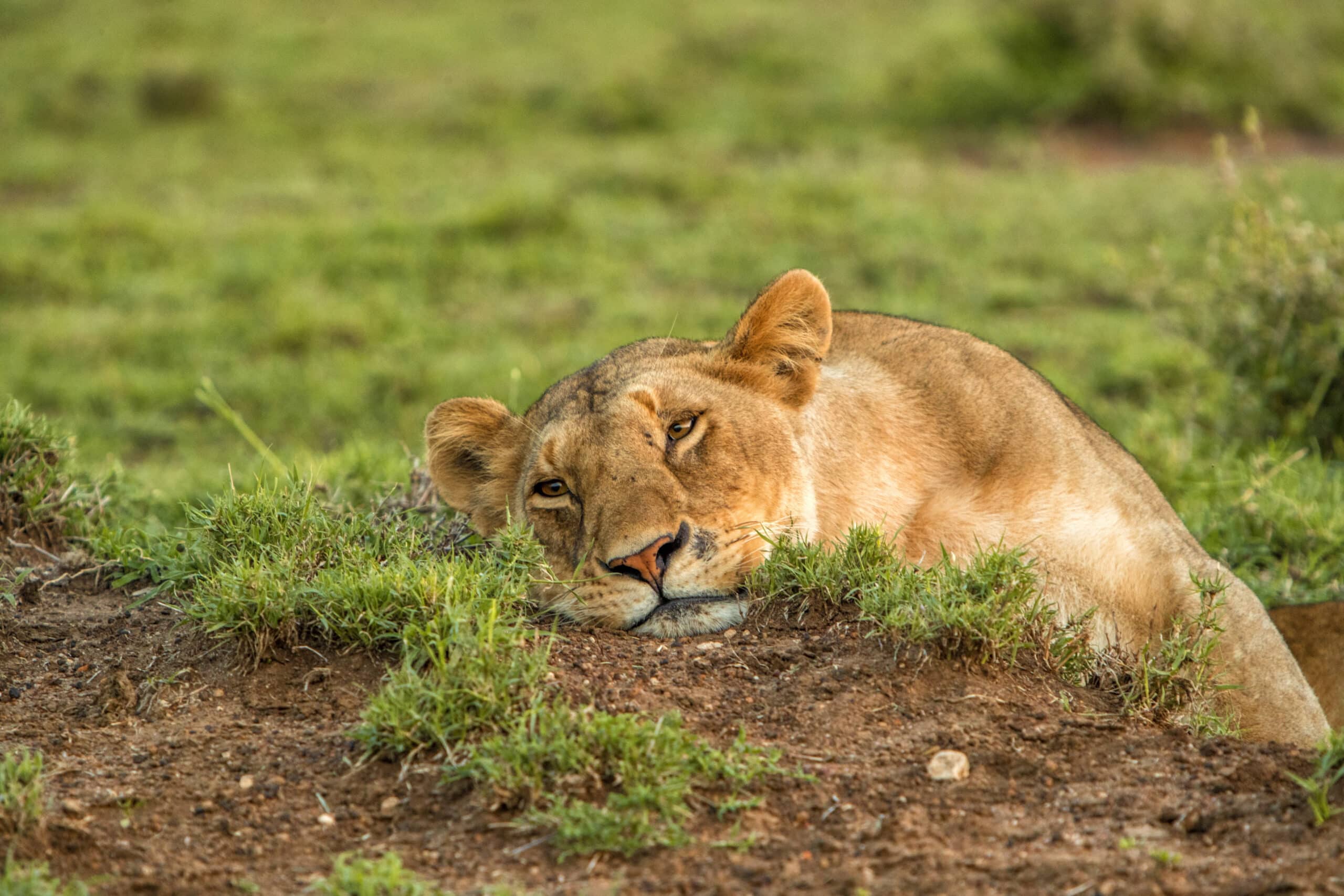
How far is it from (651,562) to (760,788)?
71cm

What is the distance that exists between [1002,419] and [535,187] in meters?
8.19

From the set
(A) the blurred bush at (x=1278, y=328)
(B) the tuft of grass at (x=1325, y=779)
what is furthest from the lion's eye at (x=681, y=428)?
(A) the blurred bush at (x=1278, y=328)

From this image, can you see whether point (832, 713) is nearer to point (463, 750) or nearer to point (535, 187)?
point (463, 750)

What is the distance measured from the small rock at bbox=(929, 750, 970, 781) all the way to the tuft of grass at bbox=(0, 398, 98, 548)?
2.85m

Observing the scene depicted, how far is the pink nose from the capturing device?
3330mm

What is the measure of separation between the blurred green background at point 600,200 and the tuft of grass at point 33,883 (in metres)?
2.71

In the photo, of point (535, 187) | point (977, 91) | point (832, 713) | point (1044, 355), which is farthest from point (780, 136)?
point (832, 713)

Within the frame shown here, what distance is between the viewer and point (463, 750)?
287cm

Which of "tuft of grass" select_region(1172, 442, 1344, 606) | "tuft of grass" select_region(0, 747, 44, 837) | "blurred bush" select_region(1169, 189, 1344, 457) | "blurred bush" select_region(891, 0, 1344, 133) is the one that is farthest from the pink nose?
"blurred bush" select_region(891, 0, 1344, 133)

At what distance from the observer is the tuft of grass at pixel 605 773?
262 cm

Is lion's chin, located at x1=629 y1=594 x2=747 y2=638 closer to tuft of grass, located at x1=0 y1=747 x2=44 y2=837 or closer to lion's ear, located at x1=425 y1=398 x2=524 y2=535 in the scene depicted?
lion's ear, located at x1=425 y1=398 x2=524 y2=535

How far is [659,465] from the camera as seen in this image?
3543mm

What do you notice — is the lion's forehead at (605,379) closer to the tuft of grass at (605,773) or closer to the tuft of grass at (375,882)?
the tuft of grass at (605,773)

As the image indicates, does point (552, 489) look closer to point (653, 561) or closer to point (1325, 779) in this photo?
point (653, 561)
